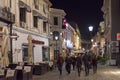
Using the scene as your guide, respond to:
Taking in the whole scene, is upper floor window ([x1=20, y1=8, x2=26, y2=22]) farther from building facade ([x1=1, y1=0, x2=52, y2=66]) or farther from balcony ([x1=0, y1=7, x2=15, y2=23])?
balcony ([x1=0, y1=7, x2=15, y2=23])

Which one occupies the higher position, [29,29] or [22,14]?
[22,14]

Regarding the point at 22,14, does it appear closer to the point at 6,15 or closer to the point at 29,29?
the point at 29,29

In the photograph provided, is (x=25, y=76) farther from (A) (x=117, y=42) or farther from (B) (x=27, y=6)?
(A) (x=117, y=42)

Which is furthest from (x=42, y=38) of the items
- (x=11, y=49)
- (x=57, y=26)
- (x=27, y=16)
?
(x=57, y=26)

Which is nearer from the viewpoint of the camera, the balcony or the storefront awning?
the balcony

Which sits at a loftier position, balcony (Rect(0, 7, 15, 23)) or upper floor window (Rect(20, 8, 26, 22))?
upper floor window (Rect(20, 8, 26, 22))

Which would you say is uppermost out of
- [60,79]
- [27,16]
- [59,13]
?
[59,13]

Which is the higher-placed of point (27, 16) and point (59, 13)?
point (59, 13)

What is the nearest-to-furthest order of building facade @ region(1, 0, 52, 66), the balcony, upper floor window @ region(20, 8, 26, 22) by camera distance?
1. the balcony
2. building facade @ region(1, 0, 52, 66)
3. upper floor window @ region(20, 8, 26, 22)

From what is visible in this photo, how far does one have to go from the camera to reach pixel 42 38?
161 ft

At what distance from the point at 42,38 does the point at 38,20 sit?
349 cm

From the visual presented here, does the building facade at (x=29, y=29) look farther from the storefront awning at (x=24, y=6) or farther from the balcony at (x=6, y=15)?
the balcony at (x=6, y=15)

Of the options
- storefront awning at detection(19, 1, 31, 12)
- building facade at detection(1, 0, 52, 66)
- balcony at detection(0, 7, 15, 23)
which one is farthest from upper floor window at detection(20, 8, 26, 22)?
balcony at detection(0, 7, 15, 23)

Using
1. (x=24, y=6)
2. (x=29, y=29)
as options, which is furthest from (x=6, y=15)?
(x=29, y=29)
